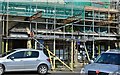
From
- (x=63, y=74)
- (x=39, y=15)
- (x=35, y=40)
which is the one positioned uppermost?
(x=39, y=15)

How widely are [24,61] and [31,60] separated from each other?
1.64 feet

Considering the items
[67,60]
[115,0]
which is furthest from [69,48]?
[115,0]

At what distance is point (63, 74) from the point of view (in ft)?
68.5

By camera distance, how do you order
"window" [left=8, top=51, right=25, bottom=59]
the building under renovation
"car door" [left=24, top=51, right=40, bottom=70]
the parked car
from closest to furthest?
1. the parked car
2. "window" [left=8, top=51, right=25, bottom=59]
3. "car door" [left=24, top=51, right=40, bottom=70]
4. the building under renovation

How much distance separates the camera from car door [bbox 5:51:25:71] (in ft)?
63.8

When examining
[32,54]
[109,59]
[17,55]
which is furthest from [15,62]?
[109,59]

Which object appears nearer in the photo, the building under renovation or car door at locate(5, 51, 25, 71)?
car door at locate(5, 51, 25, 71)

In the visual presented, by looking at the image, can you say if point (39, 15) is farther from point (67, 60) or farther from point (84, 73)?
point (84, 73)

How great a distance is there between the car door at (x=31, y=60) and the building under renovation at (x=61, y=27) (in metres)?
2.95

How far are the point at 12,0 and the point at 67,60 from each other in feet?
21.9

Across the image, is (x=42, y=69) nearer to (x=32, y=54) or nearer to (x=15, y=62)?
(x=32, y=54)

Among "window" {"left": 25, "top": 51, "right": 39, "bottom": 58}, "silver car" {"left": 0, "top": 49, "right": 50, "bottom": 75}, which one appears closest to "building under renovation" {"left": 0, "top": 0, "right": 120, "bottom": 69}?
"window" {"left": 25, "top": 51, "right": 39, "bottom": 58}

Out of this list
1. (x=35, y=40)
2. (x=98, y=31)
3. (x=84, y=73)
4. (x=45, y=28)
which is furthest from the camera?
(x=98, y=31)

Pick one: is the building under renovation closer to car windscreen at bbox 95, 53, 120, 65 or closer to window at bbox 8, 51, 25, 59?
window at bbox 8, 51, 25, 59
